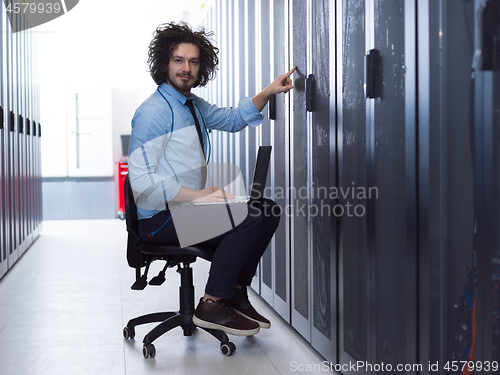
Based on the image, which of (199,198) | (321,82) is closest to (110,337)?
(199,198)

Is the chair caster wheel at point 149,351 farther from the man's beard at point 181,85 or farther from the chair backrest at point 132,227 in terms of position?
the man's beard at point 181,85

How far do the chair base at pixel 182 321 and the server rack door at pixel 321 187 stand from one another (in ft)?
1.24

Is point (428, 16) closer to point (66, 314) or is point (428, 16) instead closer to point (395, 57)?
point (395, 57)

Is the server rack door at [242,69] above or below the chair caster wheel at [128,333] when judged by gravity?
above

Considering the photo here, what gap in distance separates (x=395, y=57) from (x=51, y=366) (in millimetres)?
1681

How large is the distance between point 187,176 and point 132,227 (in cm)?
31

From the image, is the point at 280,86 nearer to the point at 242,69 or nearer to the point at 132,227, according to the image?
the point at 132,227

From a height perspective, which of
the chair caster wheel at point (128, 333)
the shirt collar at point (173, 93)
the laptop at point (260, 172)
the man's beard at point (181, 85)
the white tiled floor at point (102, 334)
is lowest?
the white tiled floor at point (102, 334)

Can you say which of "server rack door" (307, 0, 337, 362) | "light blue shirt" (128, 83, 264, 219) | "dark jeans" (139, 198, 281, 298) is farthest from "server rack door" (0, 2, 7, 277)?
"server rack door" (307, 0, 337, 362)

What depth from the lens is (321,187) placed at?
195 cm

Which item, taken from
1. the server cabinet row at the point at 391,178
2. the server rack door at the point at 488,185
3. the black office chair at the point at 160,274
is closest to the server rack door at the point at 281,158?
the server cabinet row at the point at 391,178

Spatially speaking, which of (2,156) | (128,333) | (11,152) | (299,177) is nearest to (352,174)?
(299,177)

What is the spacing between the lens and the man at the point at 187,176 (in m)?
1.98

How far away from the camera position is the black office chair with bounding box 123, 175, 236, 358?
199 centimetres
